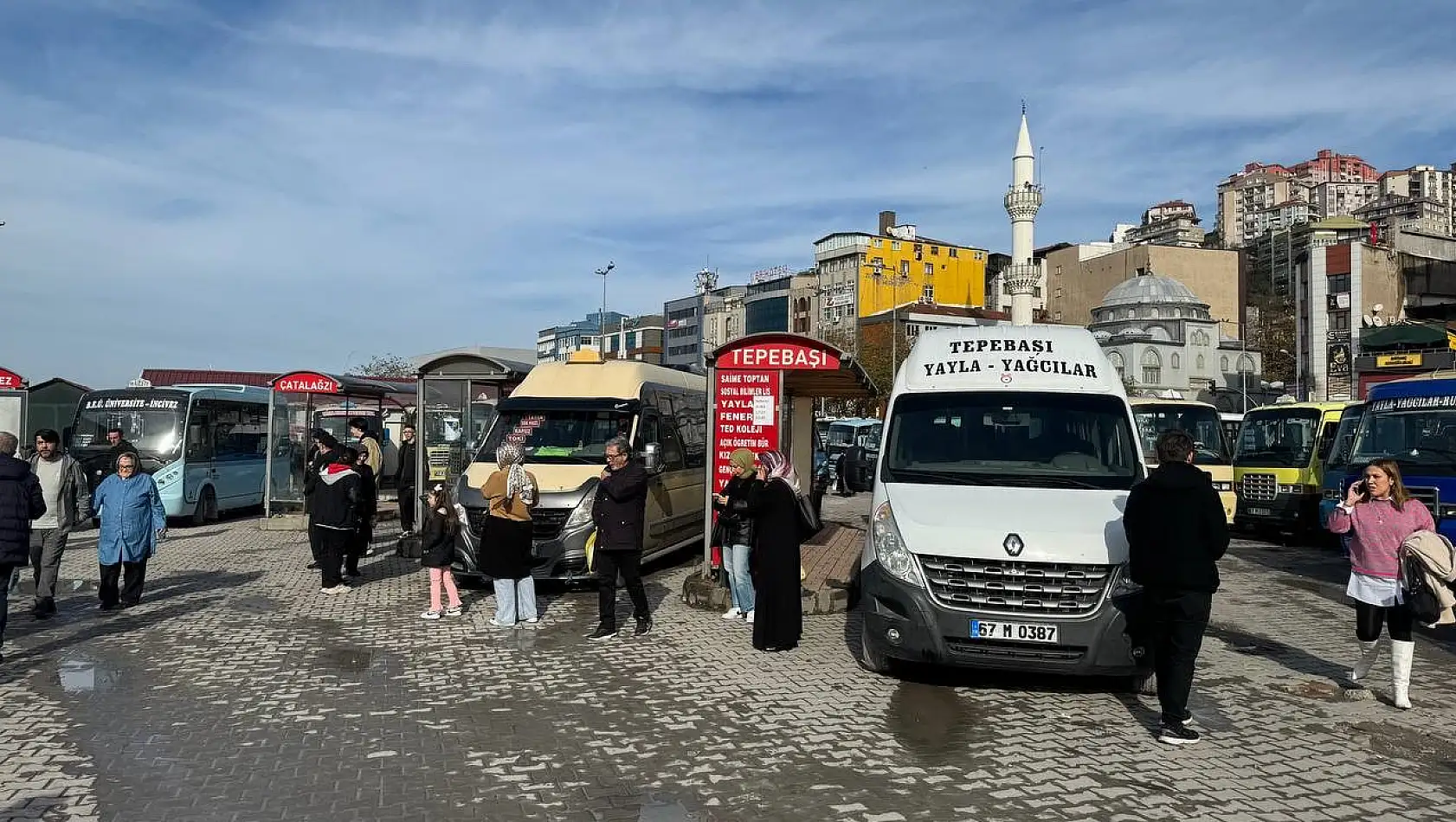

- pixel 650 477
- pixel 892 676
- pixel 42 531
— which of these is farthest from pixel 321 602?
pixel 892 676

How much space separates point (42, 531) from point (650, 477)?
654cm

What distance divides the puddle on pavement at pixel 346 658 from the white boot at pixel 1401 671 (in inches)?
306

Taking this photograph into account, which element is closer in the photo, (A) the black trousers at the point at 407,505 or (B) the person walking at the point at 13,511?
(B) the person walking at the point at 13,511

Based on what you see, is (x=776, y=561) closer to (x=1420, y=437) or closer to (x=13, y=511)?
(x=13, y=511)

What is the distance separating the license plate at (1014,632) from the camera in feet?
23.7

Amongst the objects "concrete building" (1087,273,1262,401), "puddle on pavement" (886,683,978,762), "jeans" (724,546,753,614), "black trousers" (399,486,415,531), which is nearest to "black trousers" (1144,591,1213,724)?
"puddle on pavement" (886,683,978,762)

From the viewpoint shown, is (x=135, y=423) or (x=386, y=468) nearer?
(x=135, y=423)

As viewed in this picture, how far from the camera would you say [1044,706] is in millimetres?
7605

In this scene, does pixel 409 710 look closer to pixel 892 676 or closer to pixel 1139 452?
pixel 892 676

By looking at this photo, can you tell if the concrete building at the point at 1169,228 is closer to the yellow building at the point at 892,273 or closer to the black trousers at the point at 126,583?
the yellow building at the point at 892,273

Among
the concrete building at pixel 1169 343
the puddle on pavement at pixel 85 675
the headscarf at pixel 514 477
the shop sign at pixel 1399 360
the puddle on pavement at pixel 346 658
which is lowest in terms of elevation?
the puddle on pavement at pixel 346 658

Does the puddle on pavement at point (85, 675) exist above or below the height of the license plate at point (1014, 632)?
below

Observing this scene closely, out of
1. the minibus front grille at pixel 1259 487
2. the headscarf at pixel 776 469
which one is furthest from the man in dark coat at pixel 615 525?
the minibus front grille at pixel 1259 487

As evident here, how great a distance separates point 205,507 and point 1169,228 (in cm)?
14368
